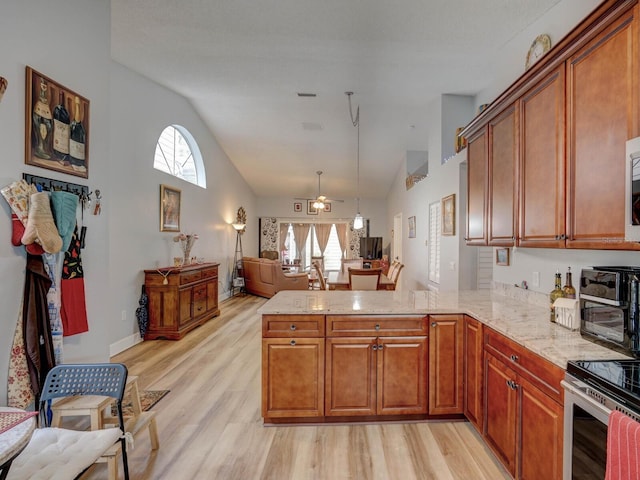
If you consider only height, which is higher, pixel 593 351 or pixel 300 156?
pixel 300 156

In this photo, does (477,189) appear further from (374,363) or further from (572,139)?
(374,363)

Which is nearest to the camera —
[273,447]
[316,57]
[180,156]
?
[273,447]

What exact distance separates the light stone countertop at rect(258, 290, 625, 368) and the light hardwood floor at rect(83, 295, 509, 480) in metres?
0.86

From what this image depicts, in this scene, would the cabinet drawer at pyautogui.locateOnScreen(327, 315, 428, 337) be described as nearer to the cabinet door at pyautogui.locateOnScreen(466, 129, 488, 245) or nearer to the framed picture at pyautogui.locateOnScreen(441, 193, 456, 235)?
the cabinet door at pyautogui.locateOnScreen(466, 129, 488, 245)

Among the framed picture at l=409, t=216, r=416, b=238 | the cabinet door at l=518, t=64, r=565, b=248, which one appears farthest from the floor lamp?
the cabinet door at l=518, t=64, r=565, b=248

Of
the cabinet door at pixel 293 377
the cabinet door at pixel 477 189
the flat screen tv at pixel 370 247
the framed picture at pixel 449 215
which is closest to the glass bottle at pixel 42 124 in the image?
the cabinet door at pixel 293 377

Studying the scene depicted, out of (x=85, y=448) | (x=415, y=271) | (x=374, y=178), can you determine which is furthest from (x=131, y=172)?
(x=374, y=178)

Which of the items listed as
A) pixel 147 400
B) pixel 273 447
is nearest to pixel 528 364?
pixel 273 447

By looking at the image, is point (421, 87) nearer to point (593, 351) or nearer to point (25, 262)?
point (593, 351)

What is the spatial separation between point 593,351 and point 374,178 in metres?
7.71

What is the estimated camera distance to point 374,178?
8.74 metres

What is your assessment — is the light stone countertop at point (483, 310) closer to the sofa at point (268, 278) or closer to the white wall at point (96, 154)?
the white wall at point (96, 154)

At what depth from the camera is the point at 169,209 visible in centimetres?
485

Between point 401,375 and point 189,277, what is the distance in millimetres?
3474
